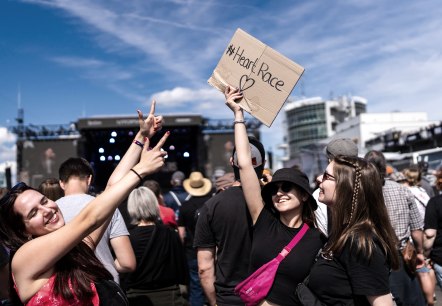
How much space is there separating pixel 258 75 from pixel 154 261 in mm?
1999

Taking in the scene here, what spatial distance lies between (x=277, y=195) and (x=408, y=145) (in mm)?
26116

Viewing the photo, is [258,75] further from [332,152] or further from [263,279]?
[263,279]

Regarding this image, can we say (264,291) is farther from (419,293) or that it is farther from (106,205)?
(419,293)

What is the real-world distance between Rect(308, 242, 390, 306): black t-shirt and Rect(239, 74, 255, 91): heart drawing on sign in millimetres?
1264

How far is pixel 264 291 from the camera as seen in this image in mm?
2742

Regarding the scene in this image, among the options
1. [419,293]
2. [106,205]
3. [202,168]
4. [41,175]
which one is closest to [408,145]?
[202,168]

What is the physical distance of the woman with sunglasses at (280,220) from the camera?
2.72 metres

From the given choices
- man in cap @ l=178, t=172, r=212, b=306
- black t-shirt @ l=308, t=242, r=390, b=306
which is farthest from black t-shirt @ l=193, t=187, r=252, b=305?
man in cap @ l=178, t=172, r=212, b=306

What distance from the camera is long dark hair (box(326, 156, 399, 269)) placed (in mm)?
2441

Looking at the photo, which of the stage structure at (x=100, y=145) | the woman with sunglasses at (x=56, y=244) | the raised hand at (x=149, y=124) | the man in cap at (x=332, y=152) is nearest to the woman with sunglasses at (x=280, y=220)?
the raised hand at (x=149, y=124)

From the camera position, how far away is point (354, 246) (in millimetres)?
2375

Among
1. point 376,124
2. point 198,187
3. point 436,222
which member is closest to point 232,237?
point 436,222

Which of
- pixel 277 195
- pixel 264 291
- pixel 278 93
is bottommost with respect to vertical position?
pixel 264 291

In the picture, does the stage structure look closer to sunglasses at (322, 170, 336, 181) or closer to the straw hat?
the straw hat
